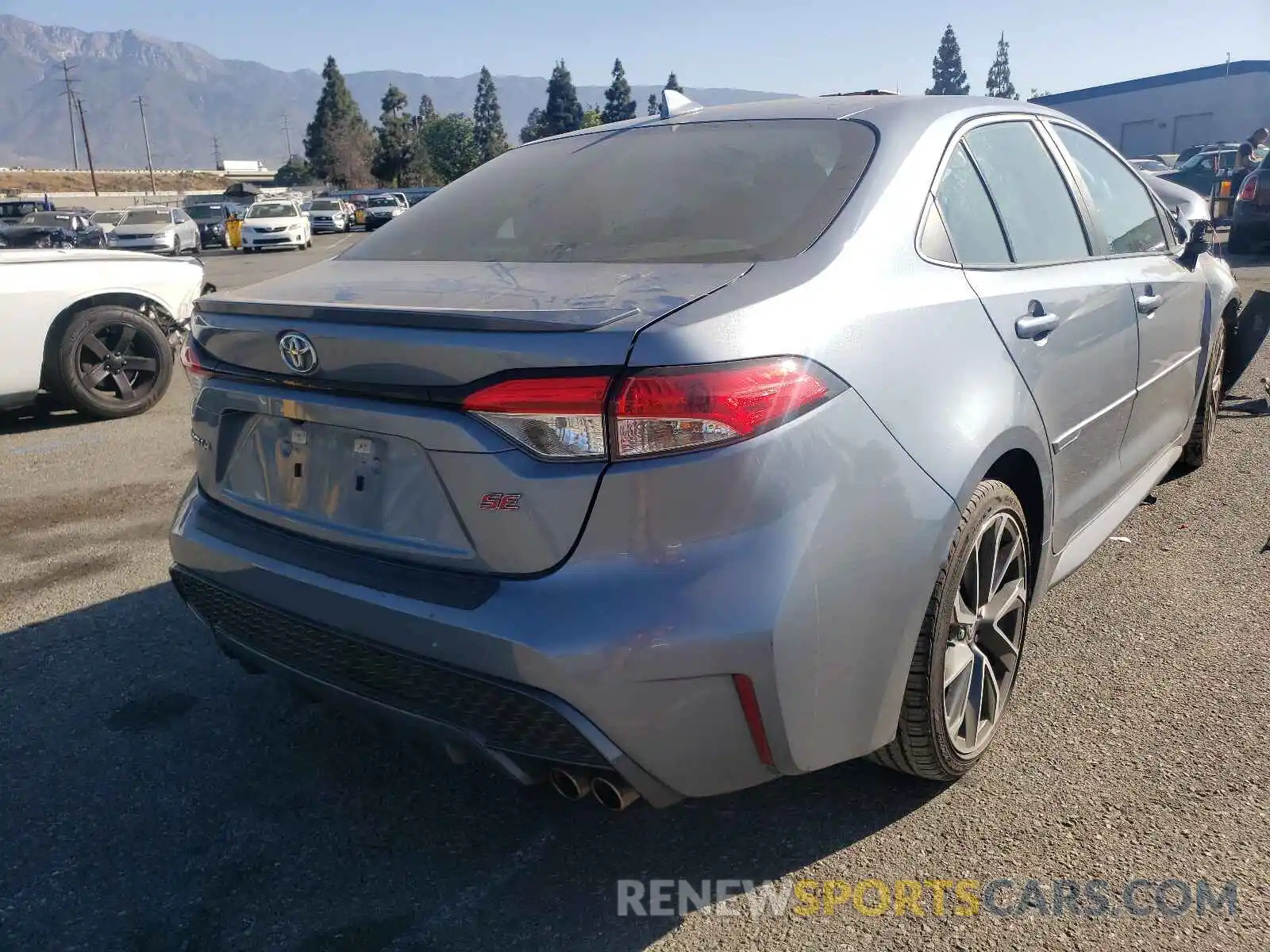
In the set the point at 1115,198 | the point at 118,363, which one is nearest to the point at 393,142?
the point at 118,363

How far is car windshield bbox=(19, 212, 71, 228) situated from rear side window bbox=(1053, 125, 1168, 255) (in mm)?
30050

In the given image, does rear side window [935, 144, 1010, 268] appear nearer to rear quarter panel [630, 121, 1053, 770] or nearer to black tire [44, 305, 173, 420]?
rear quarter panel [630, 121, 1053, 770]

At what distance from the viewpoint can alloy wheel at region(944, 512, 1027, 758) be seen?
8.13ft

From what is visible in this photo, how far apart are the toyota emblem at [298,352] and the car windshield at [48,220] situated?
30242 millimetres

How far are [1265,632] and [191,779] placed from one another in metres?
3.25

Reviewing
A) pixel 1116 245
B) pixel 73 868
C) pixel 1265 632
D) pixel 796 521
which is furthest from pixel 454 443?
pixel 1265 632

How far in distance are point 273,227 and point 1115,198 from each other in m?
32.1

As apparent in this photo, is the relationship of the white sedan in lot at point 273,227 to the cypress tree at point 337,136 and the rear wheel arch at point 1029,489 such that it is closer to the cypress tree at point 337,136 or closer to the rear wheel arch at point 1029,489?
the rear wheel arch at point 1029,489

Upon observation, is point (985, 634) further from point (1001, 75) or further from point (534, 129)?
point (1001, 75)

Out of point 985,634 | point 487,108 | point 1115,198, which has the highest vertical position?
point 487,108

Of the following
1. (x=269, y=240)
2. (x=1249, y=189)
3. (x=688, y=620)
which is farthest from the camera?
(x=269, y=240)

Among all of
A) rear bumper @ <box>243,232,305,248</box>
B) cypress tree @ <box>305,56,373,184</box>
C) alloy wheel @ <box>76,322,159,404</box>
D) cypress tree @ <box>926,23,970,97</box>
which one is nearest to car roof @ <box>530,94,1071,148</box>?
alloy wheel @ <box>76,322,159,404</box>

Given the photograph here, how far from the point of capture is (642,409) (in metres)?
1.86

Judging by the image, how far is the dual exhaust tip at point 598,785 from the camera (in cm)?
202
